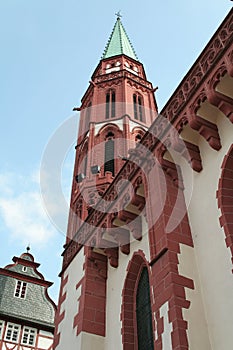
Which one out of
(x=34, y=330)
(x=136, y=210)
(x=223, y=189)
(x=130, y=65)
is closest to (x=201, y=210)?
(x=223, y=189)

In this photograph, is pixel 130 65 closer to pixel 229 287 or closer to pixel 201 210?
pixel 201 210

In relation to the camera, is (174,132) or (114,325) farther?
(114,325)

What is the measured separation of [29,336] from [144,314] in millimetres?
14743

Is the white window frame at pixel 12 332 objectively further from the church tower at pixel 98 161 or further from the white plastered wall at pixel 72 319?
the white plastered wall at pixel 72 319

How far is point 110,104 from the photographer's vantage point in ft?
76.4

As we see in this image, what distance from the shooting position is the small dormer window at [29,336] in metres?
21.7

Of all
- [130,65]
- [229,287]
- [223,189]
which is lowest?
[229,287]

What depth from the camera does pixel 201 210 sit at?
335 inches

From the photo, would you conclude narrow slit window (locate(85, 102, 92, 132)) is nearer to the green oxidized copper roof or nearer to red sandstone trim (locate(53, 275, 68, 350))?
the green oxidized copper roof

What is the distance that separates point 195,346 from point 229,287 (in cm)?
110

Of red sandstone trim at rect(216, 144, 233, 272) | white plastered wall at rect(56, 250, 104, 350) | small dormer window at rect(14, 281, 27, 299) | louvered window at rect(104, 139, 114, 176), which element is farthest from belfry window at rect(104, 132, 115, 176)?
red sandstone trim at rect(216, 144, 233, 272)

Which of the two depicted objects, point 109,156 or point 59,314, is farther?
point 109,156

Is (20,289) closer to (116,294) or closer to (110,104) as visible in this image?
(110,104)

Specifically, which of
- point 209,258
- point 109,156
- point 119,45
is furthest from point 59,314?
point 119,45
